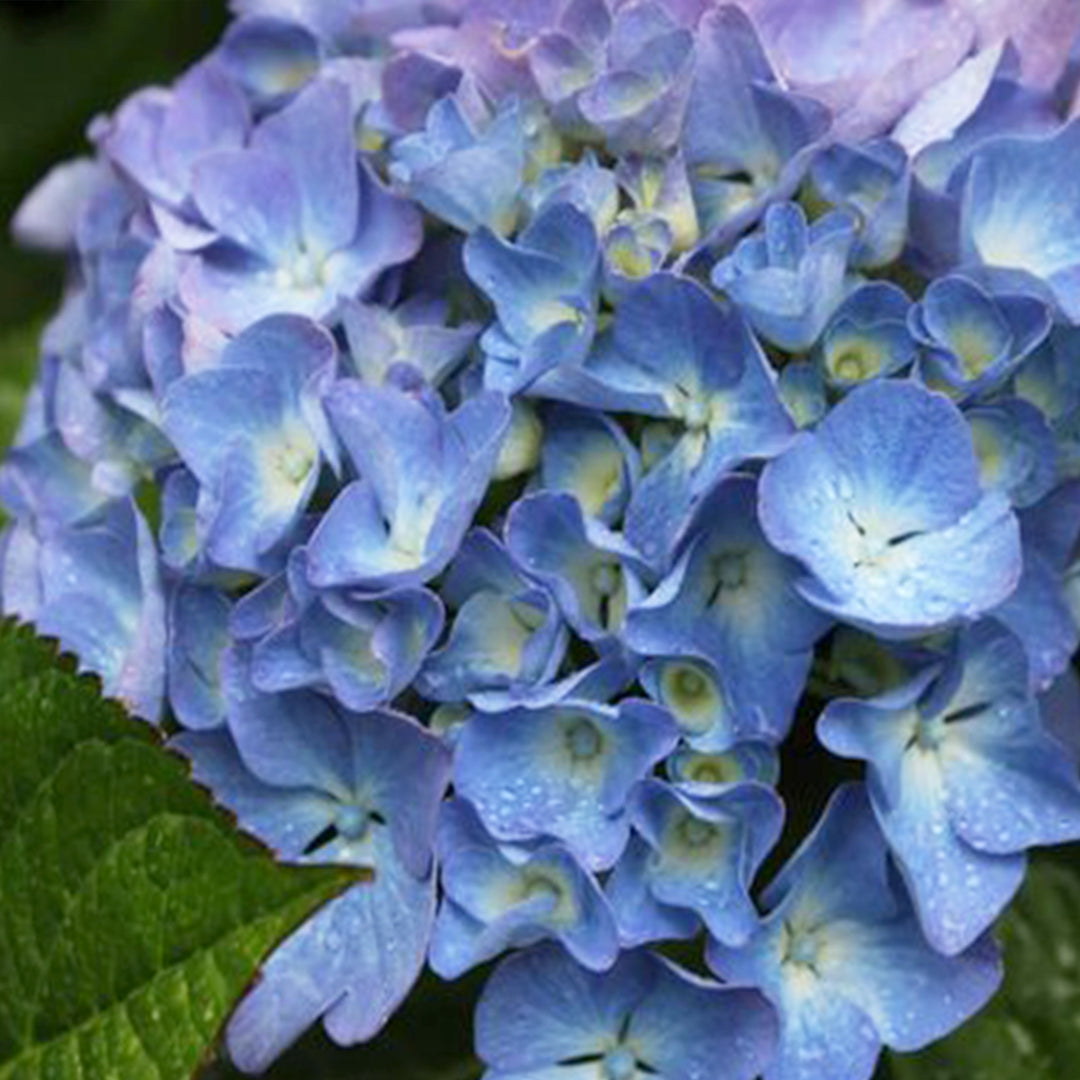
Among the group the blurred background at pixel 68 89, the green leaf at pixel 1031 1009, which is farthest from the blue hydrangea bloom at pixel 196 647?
the blurred background at pixel 68 89

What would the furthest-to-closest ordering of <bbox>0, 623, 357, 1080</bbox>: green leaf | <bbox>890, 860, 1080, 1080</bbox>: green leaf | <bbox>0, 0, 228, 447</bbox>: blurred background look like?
<bbox>0, 0, 228, 447</bbox>: blurred background → <bbox>890, 860, 1080, 1080</bbox>: green leaf → <bbox>0, 623, 357, 1080</bbox>: green leaf

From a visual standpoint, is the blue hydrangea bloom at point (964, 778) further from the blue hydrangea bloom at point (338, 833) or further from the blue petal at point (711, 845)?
the blue hydrangea bloom at point (338, 833)


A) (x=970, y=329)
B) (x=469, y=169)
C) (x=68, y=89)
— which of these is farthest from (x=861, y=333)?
(x=68, y=89)

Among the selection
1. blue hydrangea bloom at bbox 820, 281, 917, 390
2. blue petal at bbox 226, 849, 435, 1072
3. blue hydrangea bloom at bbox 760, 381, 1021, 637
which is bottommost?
blue petal at bbox 226, 849, 435, 1072

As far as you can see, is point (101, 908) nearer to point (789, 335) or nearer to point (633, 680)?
point (633, 680)

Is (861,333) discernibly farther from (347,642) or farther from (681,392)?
(347,642)

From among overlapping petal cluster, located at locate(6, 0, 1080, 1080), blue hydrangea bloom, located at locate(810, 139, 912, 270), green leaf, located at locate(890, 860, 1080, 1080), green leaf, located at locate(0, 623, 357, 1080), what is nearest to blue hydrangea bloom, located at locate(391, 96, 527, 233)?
overlapping petal cluster, located at locate(6, 0, 1080, 1080)

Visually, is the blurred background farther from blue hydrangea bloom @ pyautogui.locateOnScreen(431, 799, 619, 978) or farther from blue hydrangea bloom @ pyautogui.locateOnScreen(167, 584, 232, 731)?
blue hydrangea bloom @ pyautogui.locateOnScreen(431, 799, 619, 978)
